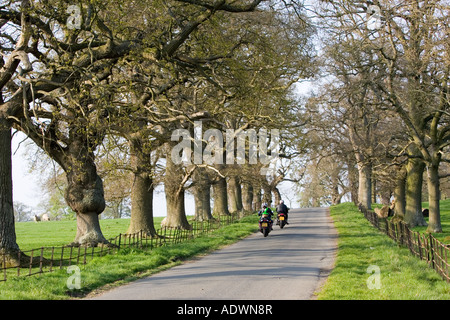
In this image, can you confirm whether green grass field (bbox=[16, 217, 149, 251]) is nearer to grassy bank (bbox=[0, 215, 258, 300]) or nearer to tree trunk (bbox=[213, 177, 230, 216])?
tree trunk (bbox=[213, 177, 230, 216])

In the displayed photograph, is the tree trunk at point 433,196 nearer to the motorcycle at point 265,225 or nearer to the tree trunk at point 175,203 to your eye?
the motorcycle at point 265,225

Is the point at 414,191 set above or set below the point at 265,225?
above

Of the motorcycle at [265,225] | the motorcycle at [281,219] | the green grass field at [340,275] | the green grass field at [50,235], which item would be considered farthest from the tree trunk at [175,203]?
the green grass field at [340,275]

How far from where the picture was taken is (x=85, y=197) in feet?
74.7

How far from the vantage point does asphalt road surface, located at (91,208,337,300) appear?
1095 cm

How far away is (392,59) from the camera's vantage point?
28.5 meters

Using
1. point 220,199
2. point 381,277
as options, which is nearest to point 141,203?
point 220,199

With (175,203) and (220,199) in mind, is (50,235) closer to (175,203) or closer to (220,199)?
(175,203)

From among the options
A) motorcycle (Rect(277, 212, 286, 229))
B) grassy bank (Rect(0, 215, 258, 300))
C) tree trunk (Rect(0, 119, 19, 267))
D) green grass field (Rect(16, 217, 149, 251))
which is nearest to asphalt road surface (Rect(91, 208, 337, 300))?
grassy bank (Rect(0, 215, 258, 300))

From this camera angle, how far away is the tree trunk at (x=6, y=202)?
56.6 feet

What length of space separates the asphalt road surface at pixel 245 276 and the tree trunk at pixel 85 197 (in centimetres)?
574

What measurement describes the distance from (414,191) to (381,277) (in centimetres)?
2343

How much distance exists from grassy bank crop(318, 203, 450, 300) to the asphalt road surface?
1.53 ft
